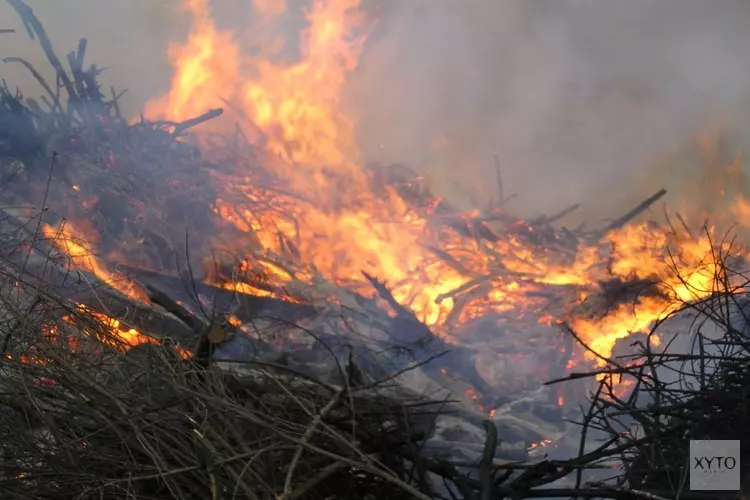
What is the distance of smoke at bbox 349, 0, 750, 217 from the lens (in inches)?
344

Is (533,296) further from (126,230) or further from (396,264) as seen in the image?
(126,230)

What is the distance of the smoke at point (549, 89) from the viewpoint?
28.7ft

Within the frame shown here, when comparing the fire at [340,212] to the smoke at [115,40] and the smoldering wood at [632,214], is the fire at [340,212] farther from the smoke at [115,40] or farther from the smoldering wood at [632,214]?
the smoke at [115,40]

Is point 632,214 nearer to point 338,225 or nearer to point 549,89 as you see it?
point 549,89

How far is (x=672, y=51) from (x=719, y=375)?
26.9ft

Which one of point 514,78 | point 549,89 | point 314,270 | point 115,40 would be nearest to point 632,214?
point 549,89

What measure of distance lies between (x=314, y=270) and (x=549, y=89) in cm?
535

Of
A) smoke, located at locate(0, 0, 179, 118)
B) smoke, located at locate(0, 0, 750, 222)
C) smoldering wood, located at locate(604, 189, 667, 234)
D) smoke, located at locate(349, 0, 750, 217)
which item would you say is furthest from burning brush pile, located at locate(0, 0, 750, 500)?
smoke, located at locate(349, 0, 750, 217)

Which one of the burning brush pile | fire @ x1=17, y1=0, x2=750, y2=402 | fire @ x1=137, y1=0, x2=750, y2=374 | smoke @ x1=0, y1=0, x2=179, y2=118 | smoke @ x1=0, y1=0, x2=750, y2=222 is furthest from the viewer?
smoke @ x1=0, y1=0, x2=179, y2=118

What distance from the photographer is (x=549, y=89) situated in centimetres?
949

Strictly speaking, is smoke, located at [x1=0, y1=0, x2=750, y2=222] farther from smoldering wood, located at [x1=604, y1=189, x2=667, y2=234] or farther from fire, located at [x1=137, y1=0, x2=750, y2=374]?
smoldering wood, located at [x1=604, y1=189, x2=667, y2=234]

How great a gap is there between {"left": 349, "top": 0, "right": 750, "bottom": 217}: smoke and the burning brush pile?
74 cm

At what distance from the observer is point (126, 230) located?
629 cm

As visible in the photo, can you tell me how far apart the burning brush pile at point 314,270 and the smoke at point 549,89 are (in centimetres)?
74
